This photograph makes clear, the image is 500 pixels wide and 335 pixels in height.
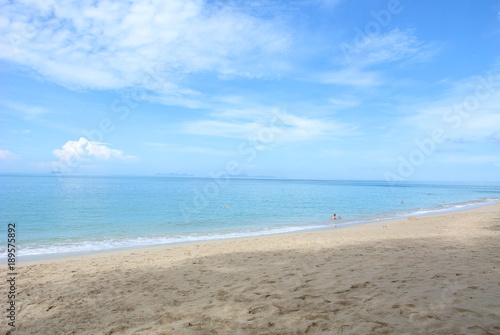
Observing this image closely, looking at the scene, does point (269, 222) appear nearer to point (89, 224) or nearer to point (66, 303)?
point (89, 224)

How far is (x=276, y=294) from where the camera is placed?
589 centimetres

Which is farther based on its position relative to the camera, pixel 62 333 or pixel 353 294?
pixel 353 294

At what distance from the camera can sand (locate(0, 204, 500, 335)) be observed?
4.48m

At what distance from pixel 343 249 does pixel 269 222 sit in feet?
49.4

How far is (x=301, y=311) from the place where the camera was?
495cm

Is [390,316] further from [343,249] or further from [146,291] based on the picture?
[343,249]

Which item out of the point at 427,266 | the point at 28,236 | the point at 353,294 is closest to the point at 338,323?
the point at 353,294

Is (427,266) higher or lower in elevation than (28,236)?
higher

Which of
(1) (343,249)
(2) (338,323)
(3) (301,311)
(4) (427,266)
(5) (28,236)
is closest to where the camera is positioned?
(2) (338,323)

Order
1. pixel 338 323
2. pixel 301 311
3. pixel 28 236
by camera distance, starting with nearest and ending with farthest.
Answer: pixel 338 323
pixel 301 311
pixel 28 236

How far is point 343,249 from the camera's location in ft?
34.6

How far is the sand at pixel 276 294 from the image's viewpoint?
448 cm

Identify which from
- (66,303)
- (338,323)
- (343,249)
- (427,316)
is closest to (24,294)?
(66,303)

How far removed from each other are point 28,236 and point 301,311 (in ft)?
62.7
